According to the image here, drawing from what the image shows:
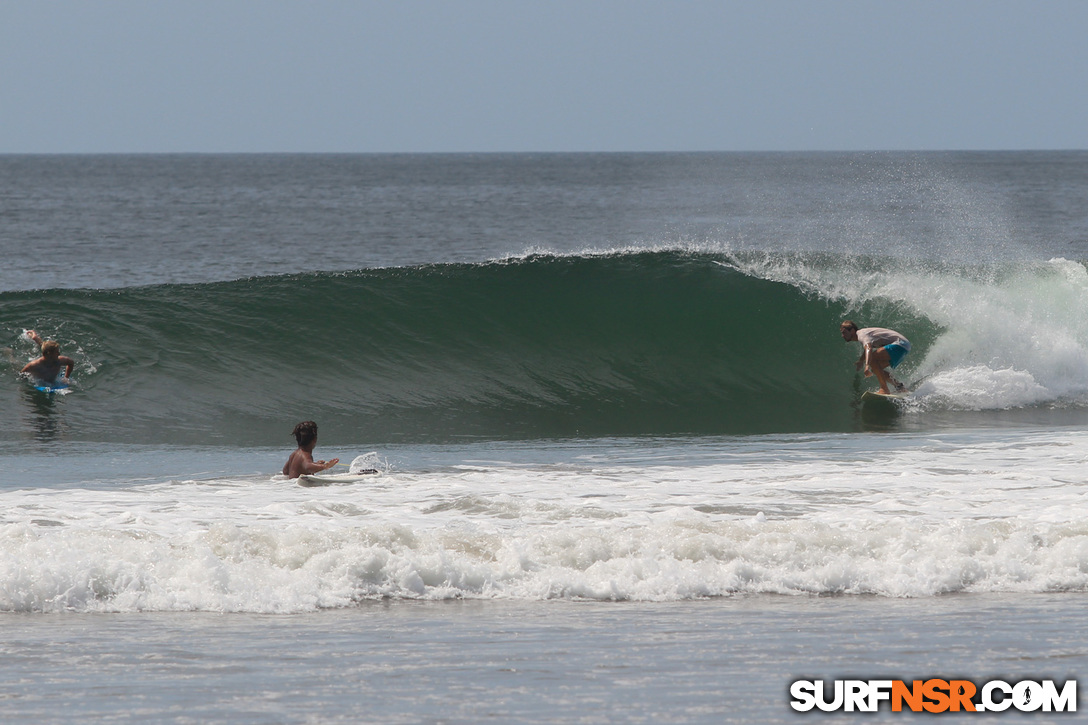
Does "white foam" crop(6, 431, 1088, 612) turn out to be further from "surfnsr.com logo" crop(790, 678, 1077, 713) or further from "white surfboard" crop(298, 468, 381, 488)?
"surfnsr.com logo" crop(790, 678, 1077, 713)

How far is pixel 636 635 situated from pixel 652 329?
1006cm

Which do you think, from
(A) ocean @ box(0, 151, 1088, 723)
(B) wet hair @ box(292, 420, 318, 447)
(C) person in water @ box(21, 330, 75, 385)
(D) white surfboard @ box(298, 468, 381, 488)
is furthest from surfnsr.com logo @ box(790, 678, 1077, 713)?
(C) person in water @ box(21, 330, 75, 385)

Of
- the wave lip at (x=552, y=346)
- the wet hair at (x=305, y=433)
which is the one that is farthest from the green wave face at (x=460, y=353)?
the wet hair at (x=305, y=433)

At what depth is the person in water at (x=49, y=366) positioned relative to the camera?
12207mm

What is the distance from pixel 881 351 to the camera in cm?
1216

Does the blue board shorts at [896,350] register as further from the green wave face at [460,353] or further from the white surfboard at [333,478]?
the white surfboard at [333,478]

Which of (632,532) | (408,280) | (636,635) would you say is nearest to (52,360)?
(408,280)

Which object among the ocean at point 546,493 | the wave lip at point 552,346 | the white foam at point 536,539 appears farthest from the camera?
the wave lip at point 552,346

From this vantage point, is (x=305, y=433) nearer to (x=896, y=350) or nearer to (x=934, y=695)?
(x=934, y=695)

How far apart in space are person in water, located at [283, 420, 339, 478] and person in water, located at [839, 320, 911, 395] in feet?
20.8

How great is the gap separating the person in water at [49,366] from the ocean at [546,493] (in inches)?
8.3

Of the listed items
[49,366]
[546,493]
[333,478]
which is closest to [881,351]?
[546,493]

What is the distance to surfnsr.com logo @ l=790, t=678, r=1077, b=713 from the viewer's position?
4.21 meters

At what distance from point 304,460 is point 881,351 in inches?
267
